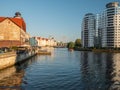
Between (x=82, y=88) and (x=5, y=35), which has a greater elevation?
(x=5, y=35)

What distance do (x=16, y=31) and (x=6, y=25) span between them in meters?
5.61

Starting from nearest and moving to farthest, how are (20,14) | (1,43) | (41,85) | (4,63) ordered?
1. (41,85)
2. (4,63)
3. (1,43)
4. (20,14)

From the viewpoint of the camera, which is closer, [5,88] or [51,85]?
[5,88]

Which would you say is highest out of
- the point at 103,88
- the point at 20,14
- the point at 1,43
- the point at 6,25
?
the point at 20,14

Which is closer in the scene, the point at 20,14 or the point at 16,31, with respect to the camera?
the point at 16,31

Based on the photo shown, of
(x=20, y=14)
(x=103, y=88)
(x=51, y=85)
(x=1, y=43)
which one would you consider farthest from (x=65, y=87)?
(x=20, y=14)

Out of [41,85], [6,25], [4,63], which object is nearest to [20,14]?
[6,25]

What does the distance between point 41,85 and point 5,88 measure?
18.3ft

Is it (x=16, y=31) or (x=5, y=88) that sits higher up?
(x=16, y=31)

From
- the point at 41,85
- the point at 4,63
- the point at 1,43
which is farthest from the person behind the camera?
the point at 1,43

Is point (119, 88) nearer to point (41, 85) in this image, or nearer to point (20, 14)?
point (41, 85)

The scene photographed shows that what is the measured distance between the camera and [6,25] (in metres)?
116

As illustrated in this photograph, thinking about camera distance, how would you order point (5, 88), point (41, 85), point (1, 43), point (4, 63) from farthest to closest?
point (1, 43)
point (4, 63)
point (41, 85)
point (5, 88)

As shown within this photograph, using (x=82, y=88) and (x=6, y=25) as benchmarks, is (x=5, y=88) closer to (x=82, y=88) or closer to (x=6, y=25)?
(x=82, y=88)
